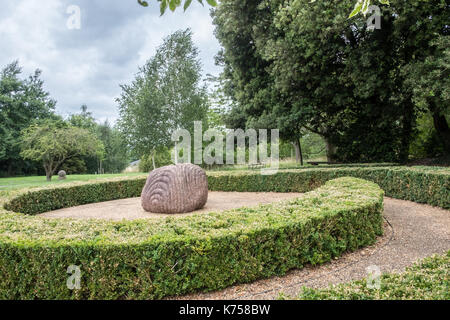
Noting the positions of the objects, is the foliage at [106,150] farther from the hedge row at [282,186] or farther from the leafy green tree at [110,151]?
the hedge row at [282,186]

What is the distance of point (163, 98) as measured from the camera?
2086 centimetres

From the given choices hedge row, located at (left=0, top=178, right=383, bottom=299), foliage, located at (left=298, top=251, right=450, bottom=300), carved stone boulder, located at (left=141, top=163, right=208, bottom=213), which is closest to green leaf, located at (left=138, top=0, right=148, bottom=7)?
hedge row, located at (left=0, top=178, right=383, bottom=299)

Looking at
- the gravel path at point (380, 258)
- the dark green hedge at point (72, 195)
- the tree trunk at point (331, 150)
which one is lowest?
the gravel path at point (380, 258)

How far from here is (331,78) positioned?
13.5m

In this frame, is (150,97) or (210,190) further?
(150,97)

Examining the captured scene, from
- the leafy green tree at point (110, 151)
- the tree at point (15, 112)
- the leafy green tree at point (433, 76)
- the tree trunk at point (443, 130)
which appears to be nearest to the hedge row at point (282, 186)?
the leafy green tree at point (433, 76)

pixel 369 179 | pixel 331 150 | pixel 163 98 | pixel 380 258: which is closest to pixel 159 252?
pixel 380 258

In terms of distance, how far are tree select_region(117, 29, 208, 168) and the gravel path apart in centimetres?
1725

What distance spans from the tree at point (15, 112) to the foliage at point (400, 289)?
101 feet

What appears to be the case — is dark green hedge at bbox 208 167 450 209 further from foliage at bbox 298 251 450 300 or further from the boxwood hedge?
foliage at bbox 298 251 450 300

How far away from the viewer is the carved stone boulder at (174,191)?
7555mm
